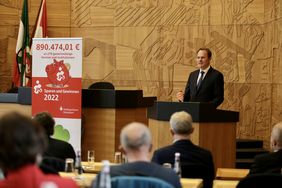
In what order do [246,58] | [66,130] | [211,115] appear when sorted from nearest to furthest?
[211,115] → [66,130] → [246,58]

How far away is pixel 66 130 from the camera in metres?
7.73

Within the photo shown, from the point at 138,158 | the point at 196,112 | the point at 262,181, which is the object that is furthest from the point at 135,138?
the point at 196,112

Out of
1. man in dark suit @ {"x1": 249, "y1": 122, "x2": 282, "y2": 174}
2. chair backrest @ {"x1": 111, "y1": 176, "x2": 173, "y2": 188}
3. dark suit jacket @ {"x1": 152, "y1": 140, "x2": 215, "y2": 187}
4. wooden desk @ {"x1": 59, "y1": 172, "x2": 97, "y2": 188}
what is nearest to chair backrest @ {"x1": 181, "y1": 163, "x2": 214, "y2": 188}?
dark suit jacket @ {"x1": 152, "y1": 140, "x2": 215, "y2": 187}

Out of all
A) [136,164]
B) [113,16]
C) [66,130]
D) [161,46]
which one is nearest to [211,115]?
[66,130]

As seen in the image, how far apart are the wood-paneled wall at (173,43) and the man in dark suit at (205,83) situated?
8.17 ft

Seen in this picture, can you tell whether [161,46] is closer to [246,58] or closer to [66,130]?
[246,58]

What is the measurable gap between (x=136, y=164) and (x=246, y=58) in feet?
24.7

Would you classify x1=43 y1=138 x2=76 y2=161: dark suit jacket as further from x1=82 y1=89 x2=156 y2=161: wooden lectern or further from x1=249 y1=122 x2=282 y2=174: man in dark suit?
x1=82 y1=89 x2=156 y2=161: wooden lectern

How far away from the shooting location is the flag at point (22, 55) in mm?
11188

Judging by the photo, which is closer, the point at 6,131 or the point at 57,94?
the point at 6,131

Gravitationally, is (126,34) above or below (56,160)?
above

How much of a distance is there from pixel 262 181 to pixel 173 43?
7.70 meters

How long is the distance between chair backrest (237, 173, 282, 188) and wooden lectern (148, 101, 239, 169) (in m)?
3.07

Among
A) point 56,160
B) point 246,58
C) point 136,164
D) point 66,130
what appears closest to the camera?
point 136,164
